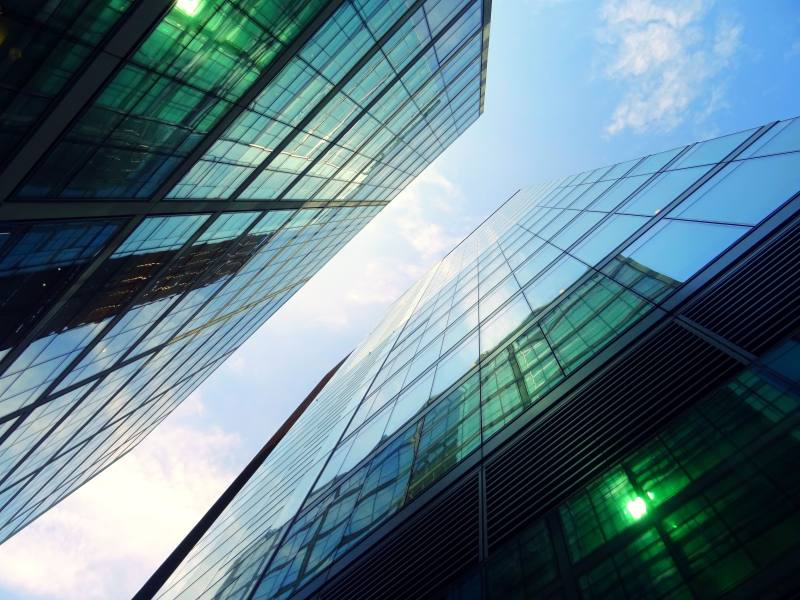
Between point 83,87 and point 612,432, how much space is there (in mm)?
12021

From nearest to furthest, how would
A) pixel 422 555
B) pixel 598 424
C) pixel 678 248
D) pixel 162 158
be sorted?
pixel 598 424
pixel 422 555
pixel 678 248
pixel 162 158

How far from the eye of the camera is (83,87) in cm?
970

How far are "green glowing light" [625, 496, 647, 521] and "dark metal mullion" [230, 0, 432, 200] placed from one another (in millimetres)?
16325

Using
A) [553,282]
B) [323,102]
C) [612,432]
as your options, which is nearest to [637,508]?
[612,432]

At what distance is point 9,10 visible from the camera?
7.55m

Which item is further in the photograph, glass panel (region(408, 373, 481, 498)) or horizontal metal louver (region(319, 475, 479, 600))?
glass panel (region(408, 373, 481, 498))

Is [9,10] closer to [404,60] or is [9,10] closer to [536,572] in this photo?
[536,572]

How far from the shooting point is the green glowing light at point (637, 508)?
503 centimetres

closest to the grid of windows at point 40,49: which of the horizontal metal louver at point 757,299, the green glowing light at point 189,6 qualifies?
the green glowing light at point 189,6

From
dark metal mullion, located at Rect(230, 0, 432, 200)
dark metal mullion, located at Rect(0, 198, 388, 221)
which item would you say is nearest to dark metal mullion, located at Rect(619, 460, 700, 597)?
dark metal mullion, located at Rect(0, 198, 388, 221)

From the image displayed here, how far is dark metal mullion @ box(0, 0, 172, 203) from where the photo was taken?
929cm

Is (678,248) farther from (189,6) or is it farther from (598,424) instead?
(189,6)

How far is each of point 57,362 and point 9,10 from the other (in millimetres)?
15246

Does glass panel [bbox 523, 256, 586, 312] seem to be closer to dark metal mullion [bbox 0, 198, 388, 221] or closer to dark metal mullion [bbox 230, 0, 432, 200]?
dark metal mullion [bbox 230, 0, 432, 200]
